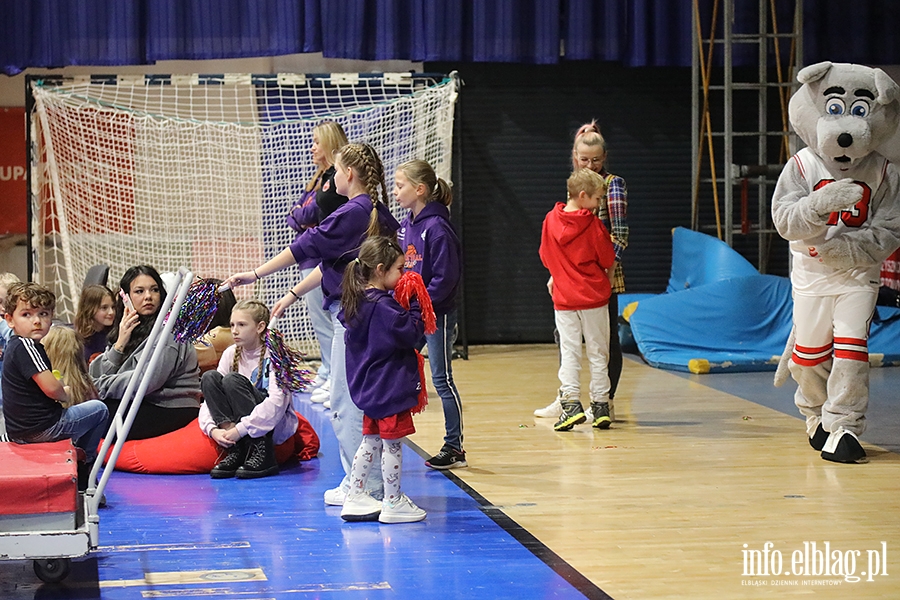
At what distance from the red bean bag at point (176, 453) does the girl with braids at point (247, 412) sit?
54mm

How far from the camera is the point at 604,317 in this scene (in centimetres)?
530

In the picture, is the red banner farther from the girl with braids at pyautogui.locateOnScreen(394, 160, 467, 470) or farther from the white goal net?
the girl with braids at pyautogui.locateOnScreen(394, 160, 467, 470)

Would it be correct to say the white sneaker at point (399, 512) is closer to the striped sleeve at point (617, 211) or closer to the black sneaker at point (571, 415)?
the black sneaker at point (571, 415)

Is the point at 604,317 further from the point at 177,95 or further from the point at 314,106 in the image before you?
the point at 177,95

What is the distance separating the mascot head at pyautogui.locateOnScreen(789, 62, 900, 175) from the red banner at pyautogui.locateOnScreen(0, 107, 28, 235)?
605cm

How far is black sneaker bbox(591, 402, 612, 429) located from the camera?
17.9 ft

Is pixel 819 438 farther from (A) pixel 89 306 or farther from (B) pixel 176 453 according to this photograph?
(A) pixel 89 306

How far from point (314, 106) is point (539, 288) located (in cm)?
222

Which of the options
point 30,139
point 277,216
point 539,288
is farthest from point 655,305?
point 30,139

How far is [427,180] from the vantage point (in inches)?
177

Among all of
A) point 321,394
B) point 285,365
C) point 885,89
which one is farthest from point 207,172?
point 885,89

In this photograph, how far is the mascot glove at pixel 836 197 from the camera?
4.61m

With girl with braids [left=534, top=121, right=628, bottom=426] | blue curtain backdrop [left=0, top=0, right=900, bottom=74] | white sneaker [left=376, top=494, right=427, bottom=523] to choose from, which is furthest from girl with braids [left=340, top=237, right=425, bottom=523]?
blue curtain backdrop [left=0, top=0, right=900, bottom=74]

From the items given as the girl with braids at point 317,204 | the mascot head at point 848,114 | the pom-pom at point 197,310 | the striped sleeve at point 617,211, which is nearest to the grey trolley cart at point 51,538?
the pom-pom at point 197,310
